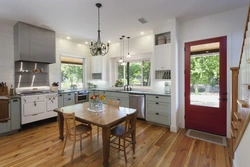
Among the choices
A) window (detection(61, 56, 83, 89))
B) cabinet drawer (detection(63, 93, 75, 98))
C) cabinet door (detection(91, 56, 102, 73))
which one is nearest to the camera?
cabinet drawer (detection(63, 93, 75, 98))

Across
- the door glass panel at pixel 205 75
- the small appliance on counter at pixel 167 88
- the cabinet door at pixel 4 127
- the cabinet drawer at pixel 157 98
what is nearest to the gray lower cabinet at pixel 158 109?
the cabinet drawer at pixel 157 98

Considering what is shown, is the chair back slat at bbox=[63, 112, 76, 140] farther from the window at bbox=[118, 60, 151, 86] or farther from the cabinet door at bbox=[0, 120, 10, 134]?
the window at bbox=[118, 60, 151, 86]

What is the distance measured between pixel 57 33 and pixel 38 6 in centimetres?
170

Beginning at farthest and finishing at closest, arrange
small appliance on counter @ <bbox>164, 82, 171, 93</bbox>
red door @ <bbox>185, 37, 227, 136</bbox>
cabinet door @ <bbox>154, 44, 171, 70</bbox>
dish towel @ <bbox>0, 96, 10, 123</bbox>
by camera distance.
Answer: small appliance on counter @ <bbox>164, 82, 171, 93</bbox> < cabinet door @ <bbox>154, 44, 171, 70</bbox> < red door @ <bbox>185, 37, 227, 136</bbox> < dish towel @ <bbox>0, 96, 10, 123</bbox>

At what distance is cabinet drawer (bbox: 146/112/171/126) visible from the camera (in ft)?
11.5

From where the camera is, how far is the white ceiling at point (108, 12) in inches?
100

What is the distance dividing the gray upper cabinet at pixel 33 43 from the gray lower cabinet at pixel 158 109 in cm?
339

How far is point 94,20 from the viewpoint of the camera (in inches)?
130

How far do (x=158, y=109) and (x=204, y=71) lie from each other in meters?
1.56

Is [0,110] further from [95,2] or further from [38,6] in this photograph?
[95,2]

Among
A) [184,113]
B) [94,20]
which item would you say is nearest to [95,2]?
[94,20]

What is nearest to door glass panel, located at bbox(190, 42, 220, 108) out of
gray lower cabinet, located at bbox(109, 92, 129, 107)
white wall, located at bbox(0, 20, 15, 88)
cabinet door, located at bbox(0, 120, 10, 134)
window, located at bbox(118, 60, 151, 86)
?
window, located at bbox(118, 60, 151, 86)

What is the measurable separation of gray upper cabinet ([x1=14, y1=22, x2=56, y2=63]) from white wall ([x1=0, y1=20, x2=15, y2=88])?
0.58 feet

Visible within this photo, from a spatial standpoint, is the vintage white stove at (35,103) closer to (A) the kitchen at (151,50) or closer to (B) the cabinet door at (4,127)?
(B) the cabinet door at (4,127)
